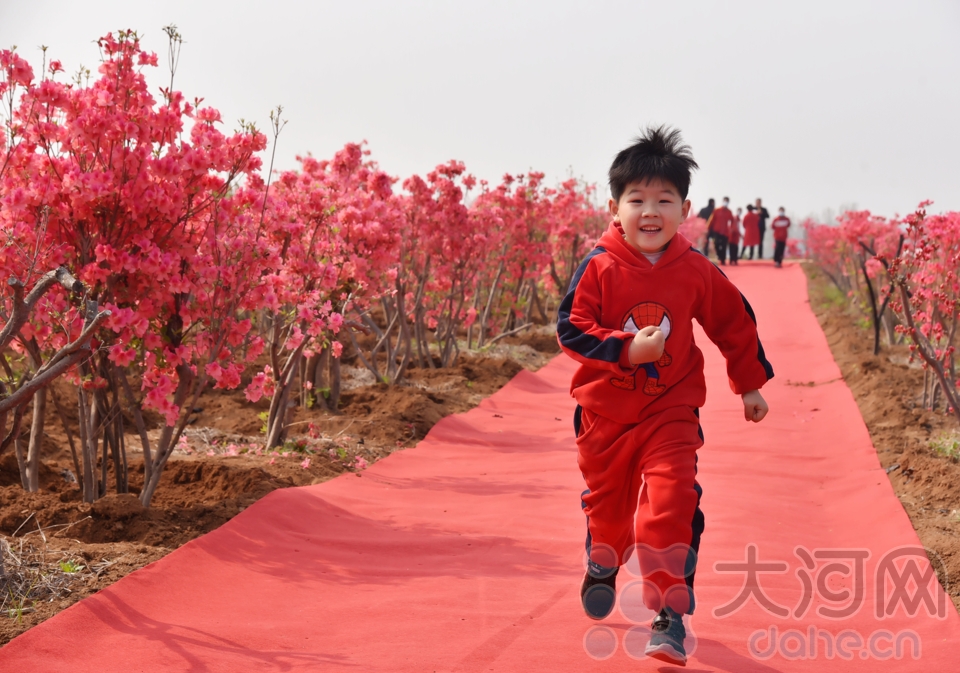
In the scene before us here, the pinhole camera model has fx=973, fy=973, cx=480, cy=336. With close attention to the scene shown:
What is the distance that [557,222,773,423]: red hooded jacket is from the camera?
328 centimetres

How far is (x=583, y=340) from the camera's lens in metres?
3.29

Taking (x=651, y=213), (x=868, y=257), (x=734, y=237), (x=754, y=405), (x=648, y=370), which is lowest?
(x=754, y=405)

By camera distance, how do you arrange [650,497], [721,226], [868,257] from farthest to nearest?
[721,226], [868,257], [650,497]

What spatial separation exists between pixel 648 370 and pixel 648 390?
0.07 metres

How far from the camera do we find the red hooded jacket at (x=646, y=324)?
129 inches

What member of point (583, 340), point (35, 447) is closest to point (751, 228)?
point (35, 447)

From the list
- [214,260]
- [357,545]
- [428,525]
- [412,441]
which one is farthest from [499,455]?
[214,260]

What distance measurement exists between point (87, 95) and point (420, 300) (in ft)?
18.4

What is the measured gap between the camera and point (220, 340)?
16.3ft

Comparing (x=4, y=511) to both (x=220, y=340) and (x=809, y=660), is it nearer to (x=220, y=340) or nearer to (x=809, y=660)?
(x=220, y=340)

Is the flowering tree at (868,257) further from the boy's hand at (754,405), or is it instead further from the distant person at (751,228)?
the boy's hand at (754,405)

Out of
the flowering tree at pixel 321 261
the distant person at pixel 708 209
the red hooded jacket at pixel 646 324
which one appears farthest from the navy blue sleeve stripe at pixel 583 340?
the distant person at pixel 708 209

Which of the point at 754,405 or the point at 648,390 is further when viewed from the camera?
the point at 754,405

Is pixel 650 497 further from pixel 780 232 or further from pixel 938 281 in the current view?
pixel 780 232
